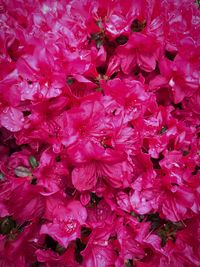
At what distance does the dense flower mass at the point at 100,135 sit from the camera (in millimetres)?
835

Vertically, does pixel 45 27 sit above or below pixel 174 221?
above

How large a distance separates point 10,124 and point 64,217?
23cm

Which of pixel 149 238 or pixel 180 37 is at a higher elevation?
pixel 180 37

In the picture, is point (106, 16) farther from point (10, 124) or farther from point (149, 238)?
point (149, 238)

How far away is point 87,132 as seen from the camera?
835mm

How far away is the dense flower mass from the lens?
32.9 inches

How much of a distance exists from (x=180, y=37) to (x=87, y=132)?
1.16 ft

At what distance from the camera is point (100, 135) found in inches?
32.6

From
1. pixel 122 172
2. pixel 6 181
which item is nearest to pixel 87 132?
pixel 122 172

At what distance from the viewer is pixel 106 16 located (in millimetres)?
969

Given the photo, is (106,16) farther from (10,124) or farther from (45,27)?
(10,124)

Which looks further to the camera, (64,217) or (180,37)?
(180,37)

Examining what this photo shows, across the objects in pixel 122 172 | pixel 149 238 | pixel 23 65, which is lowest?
pixel 149 238

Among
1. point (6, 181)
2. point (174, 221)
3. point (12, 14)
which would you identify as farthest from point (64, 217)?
point (12, 14)
